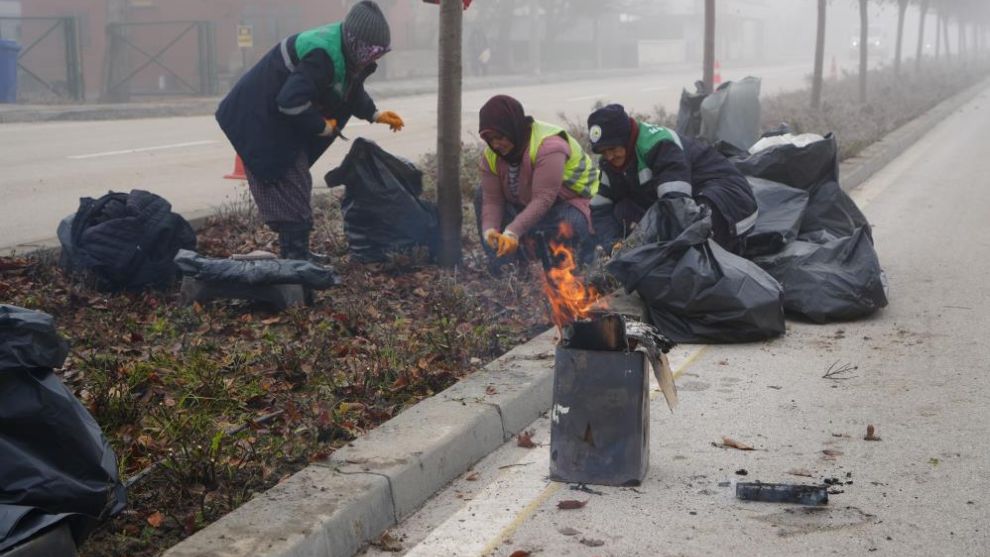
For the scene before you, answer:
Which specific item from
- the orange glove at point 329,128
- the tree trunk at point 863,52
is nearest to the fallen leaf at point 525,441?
the orange glove at point 329,128

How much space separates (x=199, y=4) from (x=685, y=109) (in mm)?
23687

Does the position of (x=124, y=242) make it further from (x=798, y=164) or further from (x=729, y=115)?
(x=729, y=115)

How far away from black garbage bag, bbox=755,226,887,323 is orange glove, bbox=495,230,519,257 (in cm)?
153

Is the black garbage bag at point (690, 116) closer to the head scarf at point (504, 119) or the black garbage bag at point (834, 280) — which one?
the black garbage bag at point (834, 280)

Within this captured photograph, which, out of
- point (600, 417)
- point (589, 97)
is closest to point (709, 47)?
point (600, 417)

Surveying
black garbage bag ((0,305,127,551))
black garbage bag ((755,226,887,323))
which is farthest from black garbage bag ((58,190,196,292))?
black garbage bag ((755,226,887,323))

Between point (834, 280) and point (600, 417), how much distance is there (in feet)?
9.82

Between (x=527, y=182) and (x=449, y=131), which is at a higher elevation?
(x=449, y=131)

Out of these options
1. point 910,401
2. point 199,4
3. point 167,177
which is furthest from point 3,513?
point 199,4

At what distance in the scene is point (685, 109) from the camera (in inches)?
467

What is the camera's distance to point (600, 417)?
415 centimetres

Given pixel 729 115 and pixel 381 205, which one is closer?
pixel 381 205

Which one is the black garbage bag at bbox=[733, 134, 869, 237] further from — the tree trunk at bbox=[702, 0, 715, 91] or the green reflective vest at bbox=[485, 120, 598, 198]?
the tree trunk at bbox=[702, 0, 715, 91]

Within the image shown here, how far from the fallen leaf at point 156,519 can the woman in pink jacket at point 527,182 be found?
3236mm
